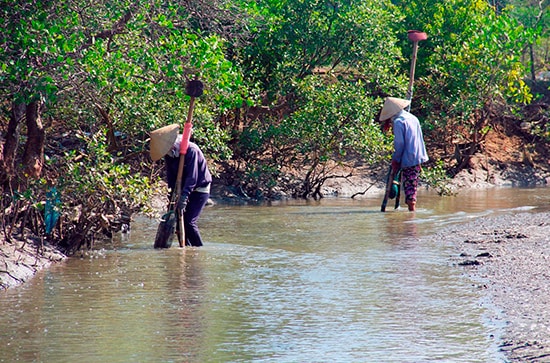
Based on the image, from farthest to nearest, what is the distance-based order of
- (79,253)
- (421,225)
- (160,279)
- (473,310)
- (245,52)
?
(245,52)
(421,225)
(79,253)
(160,279)
(473,310)

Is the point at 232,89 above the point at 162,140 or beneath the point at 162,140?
above

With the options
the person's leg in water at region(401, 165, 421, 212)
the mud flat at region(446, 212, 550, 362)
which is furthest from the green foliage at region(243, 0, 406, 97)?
the mud flat at region(446, 212, 550, 362)

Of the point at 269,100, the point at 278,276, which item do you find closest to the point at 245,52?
the point at 269,100

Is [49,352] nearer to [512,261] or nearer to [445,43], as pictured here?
[512,261]

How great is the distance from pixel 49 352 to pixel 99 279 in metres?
2.43

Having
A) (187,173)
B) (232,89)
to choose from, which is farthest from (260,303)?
(232,89)

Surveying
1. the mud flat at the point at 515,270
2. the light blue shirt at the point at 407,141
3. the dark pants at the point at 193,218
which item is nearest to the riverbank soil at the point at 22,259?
the dark pants at the point at 193,218

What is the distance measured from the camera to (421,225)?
1202 cm

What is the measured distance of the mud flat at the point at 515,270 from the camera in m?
6.22

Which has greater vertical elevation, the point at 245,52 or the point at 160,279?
the point at 245,52

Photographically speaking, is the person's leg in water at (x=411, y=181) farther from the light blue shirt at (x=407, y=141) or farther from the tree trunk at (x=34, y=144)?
the tree trunk at (x=34, y=144)

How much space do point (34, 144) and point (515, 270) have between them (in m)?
Answer: 5.18

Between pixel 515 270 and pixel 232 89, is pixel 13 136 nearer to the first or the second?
pixel 232 89

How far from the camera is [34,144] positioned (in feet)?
32.4
